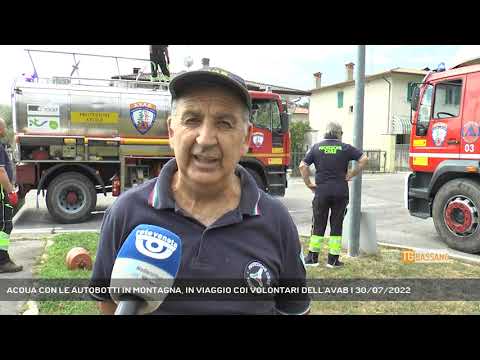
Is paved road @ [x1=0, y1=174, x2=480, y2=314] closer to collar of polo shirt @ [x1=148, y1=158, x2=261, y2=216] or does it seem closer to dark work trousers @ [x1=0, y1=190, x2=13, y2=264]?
dark work trousers @ [x1=0, y1=190, x2=13, y2=264]

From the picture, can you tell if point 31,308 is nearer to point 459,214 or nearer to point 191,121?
point 191,121

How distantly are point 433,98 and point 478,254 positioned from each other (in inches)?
101

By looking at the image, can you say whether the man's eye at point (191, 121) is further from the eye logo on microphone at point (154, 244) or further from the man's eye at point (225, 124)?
the eye logo on microphone at point (154, 244)

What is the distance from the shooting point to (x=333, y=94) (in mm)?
31250

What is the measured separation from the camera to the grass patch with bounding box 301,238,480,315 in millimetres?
3877

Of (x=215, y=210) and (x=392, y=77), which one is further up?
(x=392, y=77)

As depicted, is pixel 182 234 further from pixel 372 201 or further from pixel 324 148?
pixel 372 201

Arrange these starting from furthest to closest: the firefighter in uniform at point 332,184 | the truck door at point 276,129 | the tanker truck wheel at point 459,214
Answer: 1. the truck door at point 276,129
2. the tanker truck wheel at point 459,214
3. the firefighter in uniform at point 332,184

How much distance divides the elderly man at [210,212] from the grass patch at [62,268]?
70 centimetres

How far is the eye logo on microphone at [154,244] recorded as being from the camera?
137 centimetres

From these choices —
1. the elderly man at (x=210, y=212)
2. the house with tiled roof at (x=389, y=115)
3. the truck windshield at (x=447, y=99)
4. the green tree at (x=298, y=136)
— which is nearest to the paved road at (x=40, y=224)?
the truck windshield at (x=447, y=99)

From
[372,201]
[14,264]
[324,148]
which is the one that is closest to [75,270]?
[14,264]

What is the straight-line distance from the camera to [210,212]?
1.55 metres
